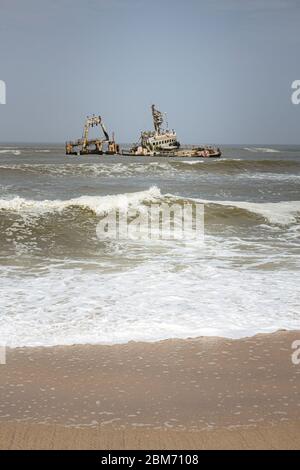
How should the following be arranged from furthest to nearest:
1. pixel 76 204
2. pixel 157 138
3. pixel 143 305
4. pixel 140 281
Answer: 1. pixel 157 138
2. pixel 76 204
3. pixel 140 281
4. pixel 143 305

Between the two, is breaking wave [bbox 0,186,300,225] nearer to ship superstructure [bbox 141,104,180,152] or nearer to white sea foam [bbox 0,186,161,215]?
white sea foam [bbox 0,186,161,215]

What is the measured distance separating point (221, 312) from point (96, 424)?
2047 mm

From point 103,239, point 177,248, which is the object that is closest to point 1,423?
point 177,248

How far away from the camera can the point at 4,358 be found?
10.9ft

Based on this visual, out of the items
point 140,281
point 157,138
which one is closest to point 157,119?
point 157,138

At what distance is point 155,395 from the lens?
2.84m

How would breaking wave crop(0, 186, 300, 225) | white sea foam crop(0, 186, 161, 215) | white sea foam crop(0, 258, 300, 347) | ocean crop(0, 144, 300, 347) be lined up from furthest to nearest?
white sea foam crop(0, 186, 161, 215), breaking wave crop(0, 186, 300, 225), ocean crop(0, 144, 300, 347), white sea foam crop(0, 258, 300, 347)

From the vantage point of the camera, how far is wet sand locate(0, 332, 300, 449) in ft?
7.82

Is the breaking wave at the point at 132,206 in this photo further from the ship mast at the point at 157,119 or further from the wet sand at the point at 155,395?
the ship mast at the point at 157,119

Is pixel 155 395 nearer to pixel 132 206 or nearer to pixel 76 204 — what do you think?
pixel 76 204

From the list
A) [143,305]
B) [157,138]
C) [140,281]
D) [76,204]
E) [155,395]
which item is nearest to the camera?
[155,395]

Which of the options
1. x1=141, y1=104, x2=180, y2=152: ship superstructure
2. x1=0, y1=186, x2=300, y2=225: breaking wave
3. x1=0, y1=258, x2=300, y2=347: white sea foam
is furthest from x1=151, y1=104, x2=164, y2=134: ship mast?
x1=0, y1=258, x2=300, y2=347: white sea foam

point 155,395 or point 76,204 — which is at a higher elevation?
point 76,204
